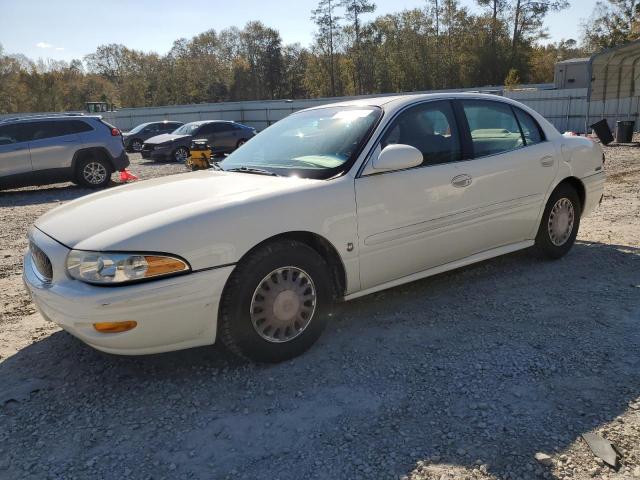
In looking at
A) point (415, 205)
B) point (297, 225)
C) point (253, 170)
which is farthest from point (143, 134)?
point (297, 225)

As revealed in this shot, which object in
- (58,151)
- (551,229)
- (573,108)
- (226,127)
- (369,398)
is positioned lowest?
(369,398)

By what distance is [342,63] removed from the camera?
57281 mm

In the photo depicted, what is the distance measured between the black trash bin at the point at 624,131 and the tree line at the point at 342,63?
23792mm

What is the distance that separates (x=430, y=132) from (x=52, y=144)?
10.1m

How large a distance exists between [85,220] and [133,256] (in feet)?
2.14

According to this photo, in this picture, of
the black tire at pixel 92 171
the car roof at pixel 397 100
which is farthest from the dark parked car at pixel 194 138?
the car roof at pixel 397 100

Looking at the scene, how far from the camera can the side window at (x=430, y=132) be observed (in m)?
3.82

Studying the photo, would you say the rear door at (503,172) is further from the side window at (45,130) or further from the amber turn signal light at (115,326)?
the side window at (45,130)

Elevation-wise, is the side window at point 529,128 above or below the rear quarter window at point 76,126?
below

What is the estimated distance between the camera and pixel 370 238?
11.6 feet

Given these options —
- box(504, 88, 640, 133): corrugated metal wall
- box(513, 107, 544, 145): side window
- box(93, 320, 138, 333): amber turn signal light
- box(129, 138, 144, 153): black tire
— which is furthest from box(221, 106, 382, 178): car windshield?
box(129, 138, 144, 153): black tire

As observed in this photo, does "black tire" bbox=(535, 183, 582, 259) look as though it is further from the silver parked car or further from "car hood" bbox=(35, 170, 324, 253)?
the silver parked car

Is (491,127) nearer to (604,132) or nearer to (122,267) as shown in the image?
(122,267)

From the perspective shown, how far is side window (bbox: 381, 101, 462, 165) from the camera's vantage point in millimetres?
3824
